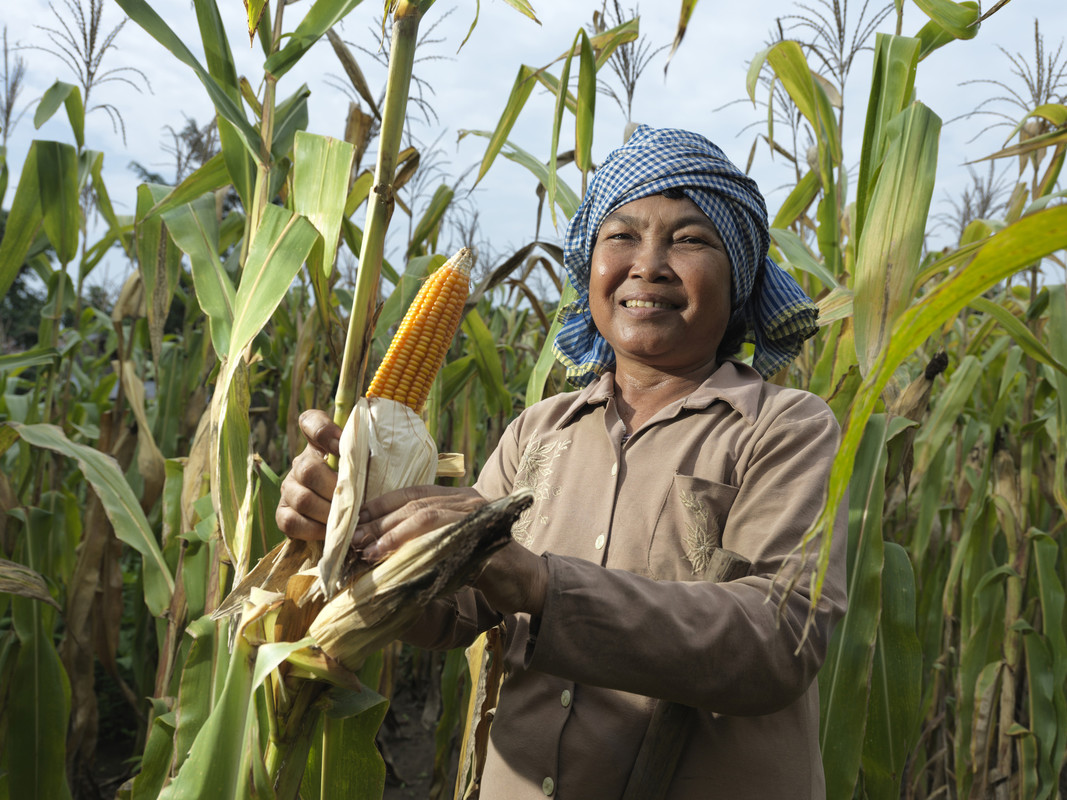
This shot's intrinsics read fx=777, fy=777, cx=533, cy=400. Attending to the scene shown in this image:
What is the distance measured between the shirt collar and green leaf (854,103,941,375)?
240 millimetres

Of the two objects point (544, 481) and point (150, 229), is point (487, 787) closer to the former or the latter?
point (544, 481)

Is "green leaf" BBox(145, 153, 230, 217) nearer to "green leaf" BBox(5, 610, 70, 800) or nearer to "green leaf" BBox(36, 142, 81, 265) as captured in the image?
"green leaf" BBox(36, 142, 81, 265)

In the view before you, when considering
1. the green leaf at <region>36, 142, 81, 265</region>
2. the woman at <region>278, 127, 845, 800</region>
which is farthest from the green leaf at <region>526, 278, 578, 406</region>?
the green leaf at <region>36, 142, 81, 265</region>

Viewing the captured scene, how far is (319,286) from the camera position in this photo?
1354 mm

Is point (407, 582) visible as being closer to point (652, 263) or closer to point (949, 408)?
point (652, 263)

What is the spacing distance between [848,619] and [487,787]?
0.81m

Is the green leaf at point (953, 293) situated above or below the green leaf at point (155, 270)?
below

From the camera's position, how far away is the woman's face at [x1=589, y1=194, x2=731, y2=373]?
4.63 ft

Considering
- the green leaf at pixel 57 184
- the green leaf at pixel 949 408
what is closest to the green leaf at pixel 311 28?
the green leaf at pixel 57 184

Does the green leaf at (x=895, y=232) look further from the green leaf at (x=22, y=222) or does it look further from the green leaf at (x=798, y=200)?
the green leaf at (x=22, y=222)

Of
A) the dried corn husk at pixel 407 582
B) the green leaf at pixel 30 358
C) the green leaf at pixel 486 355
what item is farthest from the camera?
the green leaf at pixel 486 355

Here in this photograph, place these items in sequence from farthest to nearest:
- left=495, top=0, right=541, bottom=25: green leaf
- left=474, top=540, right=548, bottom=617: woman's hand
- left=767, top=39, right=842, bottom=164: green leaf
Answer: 1. left=767, top=39, right=842, bottom=164: green leaf
2. left=495, top=0, right=541, bottom=25: green leaf
3. left=474, top=540, right=548, bottom=617: woman's hand

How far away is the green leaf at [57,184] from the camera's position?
215 cm

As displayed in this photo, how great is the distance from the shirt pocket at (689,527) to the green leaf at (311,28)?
990 millimetres
